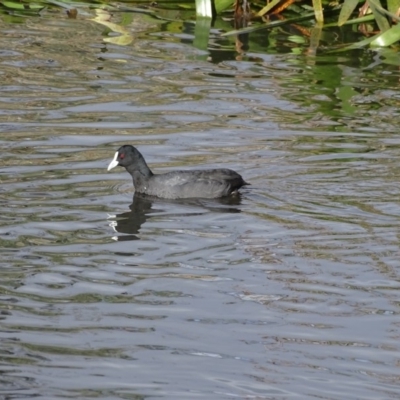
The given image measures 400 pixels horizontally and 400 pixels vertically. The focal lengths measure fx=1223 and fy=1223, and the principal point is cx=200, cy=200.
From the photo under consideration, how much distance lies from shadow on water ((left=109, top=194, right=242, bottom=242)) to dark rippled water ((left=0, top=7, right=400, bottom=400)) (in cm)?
2

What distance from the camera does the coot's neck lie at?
10.5 m

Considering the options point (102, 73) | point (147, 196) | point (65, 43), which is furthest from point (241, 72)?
point (147, 196)

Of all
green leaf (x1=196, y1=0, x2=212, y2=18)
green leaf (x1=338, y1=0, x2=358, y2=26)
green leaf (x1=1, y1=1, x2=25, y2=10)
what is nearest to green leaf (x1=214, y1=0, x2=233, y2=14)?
green leaf (x1=196, y1=0, x2=212, y2=18)

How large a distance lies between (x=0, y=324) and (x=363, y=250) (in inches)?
108

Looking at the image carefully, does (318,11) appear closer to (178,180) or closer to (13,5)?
(13,5)

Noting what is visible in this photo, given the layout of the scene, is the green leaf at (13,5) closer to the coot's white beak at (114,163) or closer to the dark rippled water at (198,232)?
the dark rippled water at (198,232)

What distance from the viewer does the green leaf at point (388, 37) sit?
14539 millimetres

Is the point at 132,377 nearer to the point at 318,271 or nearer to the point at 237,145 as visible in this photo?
the point at 318,271

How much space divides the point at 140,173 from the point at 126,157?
19 centimetres

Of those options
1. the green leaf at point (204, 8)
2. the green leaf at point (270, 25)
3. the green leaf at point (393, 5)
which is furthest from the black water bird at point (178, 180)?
the green leaf at point (204, 8)

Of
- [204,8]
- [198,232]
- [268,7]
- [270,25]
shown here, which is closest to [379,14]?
[270,25]

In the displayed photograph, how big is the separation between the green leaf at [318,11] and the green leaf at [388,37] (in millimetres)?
1173

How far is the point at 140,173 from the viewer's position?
34.5 ft

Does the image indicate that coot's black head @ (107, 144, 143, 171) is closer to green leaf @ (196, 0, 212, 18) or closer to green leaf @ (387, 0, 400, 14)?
green leaf @ (387, 0, 400, 14)
